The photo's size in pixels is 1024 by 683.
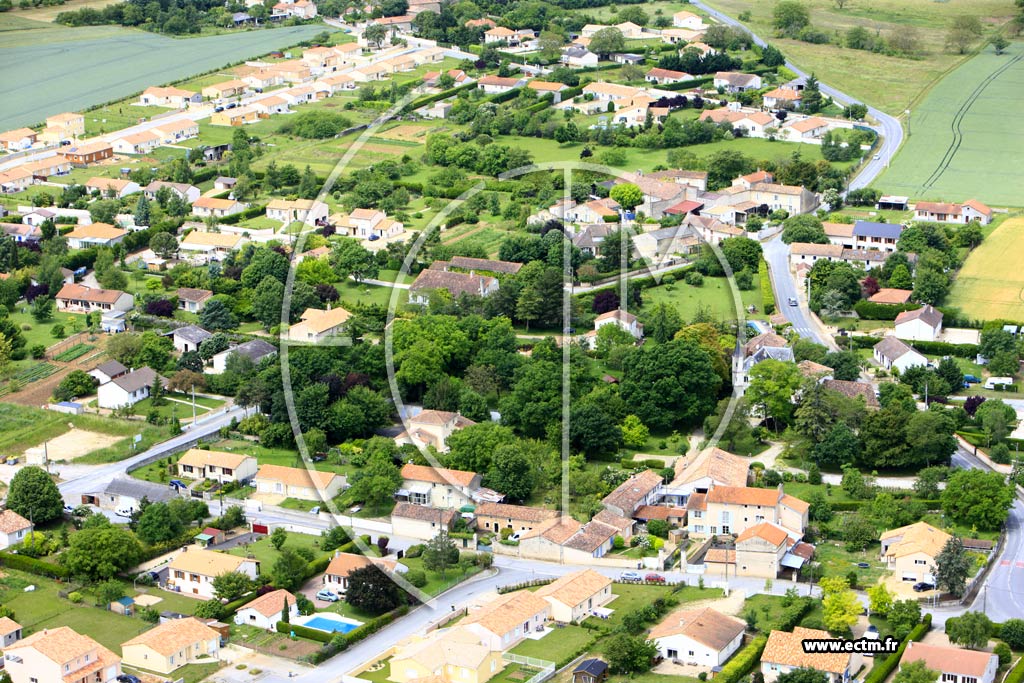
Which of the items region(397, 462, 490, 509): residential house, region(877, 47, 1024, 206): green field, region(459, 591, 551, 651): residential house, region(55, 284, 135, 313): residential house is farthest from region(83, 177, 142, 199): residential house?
region(459, 591, 551, 651): residential house

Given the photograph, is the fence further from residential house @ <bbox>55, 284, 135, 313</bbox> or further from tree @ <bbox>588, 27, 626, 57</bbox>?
tree @ <bbox>588, 27, 626, 57</bbox>

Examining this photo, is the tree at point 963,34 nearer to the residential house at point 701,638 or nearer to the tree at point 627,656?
the residential house at point 701,638

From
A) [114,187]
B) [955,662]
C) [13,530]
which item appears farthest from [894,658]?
[114,187]

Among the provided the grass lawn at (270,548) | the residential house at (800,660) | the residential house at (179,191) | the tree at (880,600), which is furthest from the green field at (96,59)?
the residential house at (800,660)

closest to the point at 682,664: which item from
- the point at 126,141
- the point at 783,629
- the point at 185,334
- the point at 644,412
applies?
the point at 783,629

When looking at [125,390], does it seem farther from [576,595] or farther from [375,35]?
[375,35]
